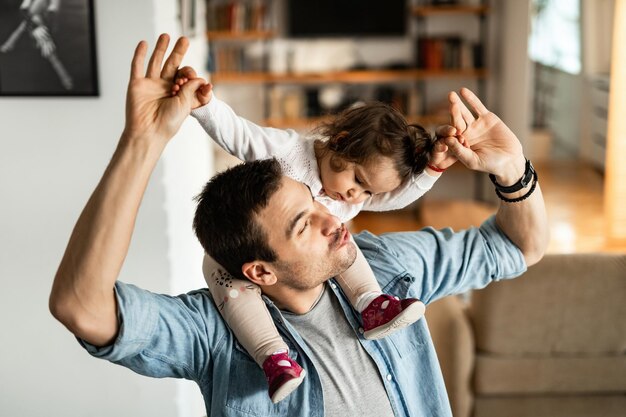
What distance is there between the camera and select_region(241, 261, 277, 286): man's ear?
1559 millimetres

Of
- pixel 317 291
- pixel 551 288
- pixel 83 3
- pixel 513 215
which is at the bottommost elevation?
pixel 551 288

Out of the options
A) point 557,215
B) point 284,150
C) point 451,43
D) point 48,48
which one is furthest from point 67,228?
point 557,215

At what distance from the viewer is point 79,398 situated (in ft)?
8.71

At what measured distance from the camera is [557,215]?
743 cm

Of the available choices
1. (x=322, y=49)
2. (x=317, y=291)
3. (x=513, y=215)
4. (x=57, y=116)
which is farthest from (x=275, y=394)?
(x=322, y=49)

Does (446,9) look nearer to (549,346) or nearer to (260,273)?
(549,346)

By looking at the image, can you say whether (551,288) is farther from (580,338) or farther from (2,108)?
(2,108)

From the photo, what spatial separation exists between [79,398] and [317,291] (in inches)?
52.6

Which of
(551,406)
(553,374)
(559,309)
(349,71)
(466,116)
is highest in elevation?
(466,116)

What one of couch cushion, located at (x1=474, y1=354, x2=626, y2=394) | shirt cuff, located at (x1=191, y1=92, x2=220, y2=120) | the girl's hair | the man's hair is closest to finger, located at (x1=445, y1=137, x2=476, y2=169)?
the girl's hair

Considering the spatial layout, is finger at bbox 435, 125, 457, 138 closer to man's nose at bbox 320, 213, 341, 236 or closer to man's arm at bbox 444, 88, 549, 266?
man's arm at bbox 444, 88, 549, 266

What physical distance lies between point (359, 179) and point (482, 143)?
0.97ft

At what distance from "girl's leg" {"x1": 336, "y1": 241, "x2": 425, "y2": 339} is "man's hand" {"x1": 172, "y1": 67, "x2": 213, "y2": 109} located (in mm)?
480

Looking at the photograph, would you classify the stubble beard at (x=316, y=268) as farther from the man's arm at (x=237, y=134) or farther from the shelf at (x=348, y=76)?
the shelf at (x=348, y=76)
